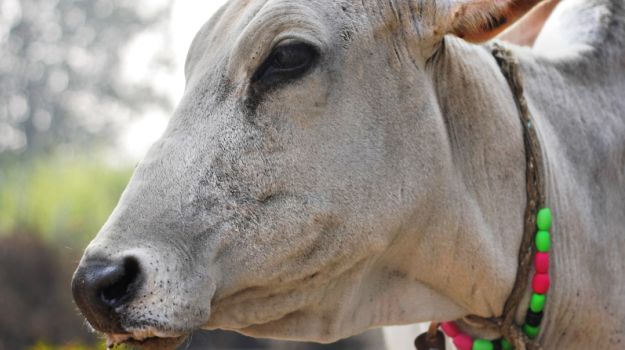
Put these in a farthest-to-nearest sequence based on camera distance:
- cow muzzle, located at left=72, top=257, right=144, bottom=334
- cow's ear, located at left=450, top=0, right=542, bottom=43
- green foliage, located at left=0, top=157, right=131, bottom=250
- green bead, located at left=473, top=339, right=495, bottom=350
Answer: green foliage, located at left=0, top=157, right=131, bottom=250 < green bead, located at left=473, top=339, right=495, bottom=350 < cow's ear, located at left=450, top=0, right=542, bottom=43 < cow muzzle, located at left=72, top=257, right=144, bottom=334

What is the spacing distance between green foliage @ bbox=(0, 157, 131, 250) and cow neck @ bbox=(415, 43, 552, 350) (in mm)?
7788

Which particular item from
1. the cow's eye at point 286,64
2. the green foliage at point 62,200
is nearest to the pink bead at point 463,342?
the cow's eye at point 286,64

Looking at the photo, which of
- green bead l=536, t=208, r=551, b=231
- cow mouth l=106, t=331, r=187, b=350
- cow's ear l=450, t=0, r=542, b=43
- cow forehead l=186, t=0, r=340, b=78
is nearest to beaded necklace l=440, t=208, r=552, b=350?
green bead l=536, t=208, r=551, b=231

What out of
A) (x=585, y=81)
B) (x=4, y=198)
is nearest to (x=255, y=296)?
(x=585, y=81)

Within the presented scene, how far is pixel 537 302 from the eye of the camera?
10.6ft

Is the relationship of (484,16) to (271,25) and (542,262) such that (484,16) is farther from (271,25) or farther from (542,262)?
(542,262)

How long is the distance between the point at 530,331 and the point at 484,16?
43.9 inches

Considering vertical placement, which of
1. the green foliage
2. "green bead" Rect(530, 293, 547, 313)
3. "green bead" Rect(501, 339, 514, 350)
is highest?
"green bead" Rect(530, 293, 547, 313)

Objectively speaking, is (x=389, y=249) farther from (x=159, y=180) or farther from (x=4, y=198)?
(x=4, y=198)

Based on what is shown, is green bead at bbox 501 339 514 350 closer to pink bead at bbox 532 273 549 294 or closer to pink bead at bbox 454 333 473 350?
pink bead at bbox 454 333 473 350

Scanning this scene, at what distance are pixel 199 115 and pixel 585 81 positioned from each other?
1.65 metres

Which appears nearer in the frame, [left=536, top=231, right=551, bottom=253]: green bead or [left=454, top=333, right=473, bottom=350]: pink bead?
[left=536, top=231, right=551, bottom=253]: green bead

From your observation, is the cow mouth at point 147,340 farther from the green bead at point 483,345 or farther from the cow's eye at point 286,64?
the green bead at point 483,345

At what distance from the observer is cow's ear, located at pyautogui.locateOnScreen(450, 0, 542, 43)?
3119mm
